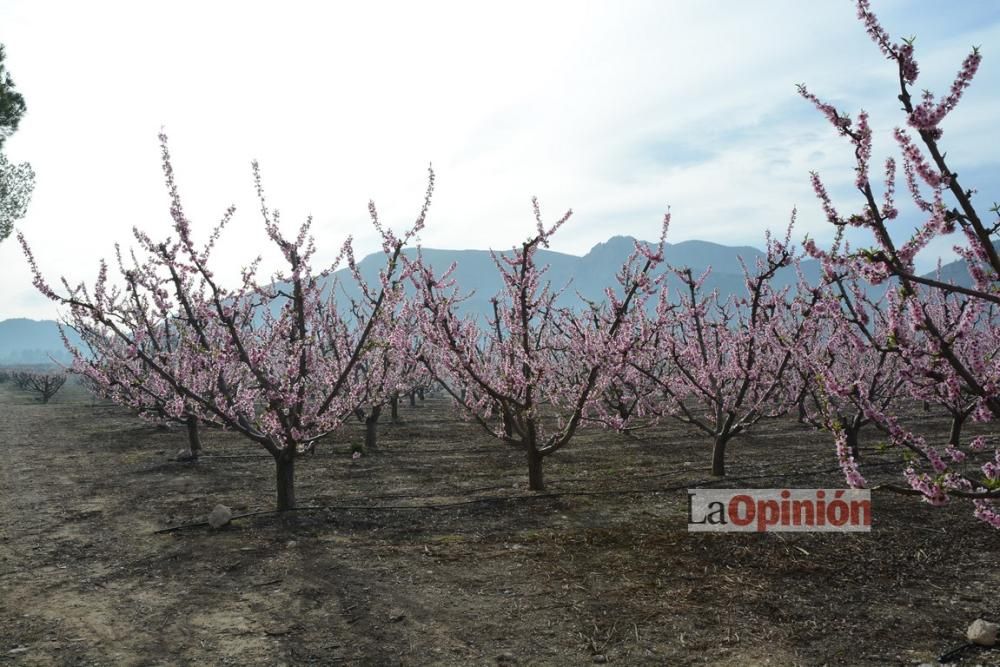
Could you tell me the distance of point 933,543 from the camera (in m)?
6.23

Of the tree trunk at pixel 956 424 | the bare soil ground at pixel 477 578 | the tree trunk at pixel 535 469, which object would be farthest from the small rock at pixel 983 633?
the tree trunk at pixel 956 424

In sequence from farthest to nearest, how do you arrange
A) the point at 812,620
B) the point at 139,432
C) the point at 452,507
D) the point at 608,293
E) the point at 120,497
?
1. the point at 139,432
2. the point at 608,293
3. the point at 120,497
4. the point at 452,507
5. the point at 812,620

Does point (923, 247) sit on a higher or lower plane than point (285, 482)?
higher

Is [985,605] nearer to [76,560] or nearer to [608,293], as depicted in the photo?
[608,293]

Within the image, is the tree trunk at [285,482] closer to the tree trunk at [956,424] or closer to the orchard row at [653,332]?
the orchard row at [653,332]

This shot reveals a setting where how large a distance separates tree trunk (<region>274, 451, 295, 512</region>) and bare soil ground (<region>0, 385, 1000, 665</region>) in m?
0.29

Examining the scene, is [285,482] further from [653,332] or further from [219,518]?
[653,332]

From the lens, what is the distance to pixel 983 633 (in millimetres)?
4098

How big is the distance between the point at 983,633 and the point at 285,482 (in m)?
7.25

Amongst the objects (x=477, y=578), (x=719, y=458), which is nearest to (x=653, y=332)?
(x=719, y=458)

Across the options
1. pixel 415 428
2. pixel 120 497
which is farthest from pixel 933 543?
pixel 415 428

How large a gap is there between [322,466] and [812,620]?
370 inches

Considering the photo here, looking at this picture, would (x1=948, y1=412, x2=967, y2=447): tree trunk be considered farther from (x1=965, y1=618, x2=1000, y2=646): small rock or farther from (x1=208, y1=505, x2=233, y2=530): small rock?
(x1=208, y1=505, x2=233, y2=530): small rock

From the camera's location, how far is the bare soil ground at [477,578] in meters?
4.42
